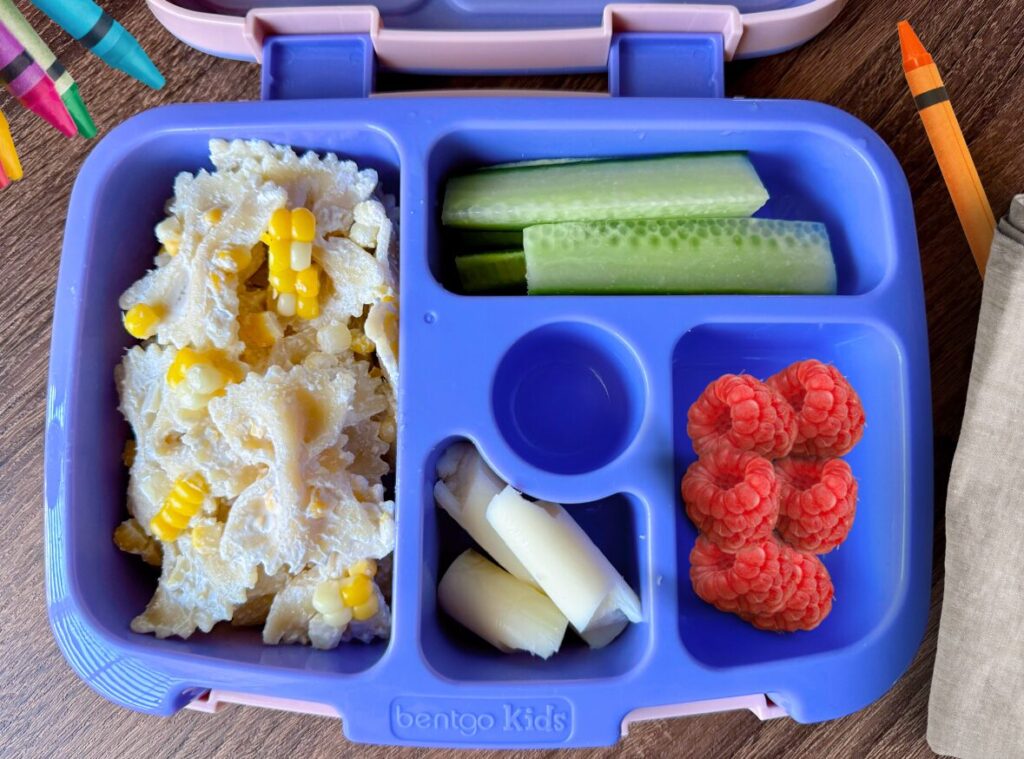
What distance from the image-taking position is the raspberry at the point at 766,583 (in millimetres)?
718

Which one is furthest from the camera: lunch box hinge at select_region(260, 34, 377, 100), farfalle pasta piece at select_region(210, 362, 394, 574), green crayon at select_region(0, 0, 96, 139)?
lunch box hinge at select_region(260, 34, 377, 100)

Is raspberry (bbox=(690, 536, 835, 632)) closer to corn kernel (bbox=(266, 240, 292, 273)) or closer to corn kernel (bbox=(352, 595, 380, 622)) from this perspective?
corn kernel (bbox=(352, 595, 380, 622))

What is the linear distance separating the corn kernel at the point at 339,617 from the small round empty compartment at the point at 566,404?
24 centimetres

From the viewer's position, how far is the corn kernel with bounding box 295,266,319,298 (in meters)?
0.82

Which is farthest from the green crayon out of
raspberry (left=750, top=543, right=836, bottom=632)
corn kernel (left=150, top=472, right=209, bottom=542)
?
raspberry (left=750, top=543, right=836, bottom=632)

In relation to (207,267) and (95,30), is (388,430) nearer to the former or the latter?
(207,267)

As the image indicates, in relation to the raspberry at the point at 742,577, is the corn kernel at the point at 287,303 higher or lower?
higher

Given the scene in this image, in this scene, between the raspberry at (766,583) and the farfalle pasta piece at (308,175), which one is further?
the farfalle pasta piece at (308,175)

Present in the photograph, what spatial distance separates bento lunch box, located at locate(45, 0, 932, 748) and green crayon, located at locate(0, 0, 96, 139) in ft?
0.30

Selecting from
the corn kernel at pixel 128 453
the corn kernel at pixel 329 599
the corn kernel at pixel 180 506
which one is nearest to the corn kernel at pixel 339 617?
the corn kernel at pixel 329 599

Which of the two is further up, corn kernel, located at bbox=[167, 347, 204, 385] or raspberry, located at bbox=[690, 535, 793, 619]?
corn kernel, located at bbox=[167, 347, 204, 385]

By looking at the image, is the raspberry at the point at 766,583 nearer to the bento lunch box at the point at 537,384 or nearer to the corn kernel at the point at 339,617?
the bento lunch box at the point at 537,384

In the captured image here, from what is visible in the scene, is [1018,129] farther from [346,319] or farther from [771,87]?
[346,319]

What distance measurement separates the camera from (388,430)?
84 centimetres
